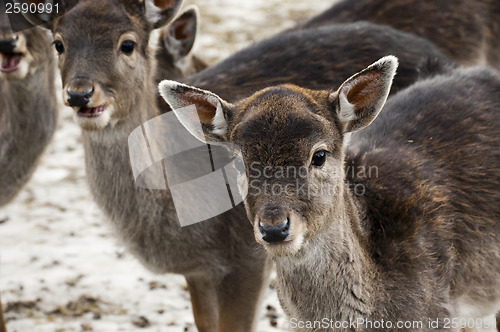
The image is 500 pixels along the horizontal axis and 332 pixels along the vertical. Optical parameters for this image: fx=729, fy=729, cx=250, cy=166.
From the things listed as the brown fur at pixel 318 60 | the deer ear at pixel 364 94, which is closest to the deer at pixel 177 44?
the brown fur at pixel 318 60

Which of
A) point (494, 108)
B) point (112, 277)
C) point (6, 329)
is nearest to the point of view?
point (494, 108)

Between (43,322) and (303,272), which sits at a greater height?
(303,272)

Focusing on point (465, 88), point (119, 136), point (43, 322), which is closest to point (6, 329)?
point (43, 322)

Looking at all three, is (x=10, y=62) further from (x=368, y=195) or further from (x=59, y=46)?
(x=368, y=195)

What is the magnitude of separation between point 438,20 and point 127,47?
3.44 m

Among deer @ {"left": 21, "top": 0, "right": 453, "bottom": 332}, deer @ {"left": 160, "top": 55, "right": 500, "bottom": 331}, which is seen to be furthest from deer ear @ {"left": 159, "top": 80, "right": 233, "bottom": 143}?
deer @ {"left": 21, "top": 0, "right": 453, "bottom": 332}

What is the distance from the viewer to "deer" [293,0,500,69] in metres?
7.08

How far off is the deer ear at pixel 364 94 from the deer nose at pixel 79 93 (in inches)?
66.4

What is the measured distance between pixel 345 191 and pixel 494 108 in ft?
4.54

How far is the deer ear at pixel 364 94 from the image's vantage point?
12.6 ft

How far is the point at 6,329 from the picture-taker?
5836mm

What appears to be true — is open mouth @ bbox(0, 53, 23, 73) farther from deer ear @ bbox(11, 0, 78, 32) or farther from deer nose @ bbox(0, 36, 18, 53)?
deer ear @ bbox(11, 0, 78, 32)

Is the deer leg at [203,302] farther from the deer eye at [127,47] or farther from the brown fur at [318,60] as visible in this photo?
the deer eye at [127,47]

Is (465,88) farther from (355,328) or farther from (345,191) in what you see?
(355,328)
